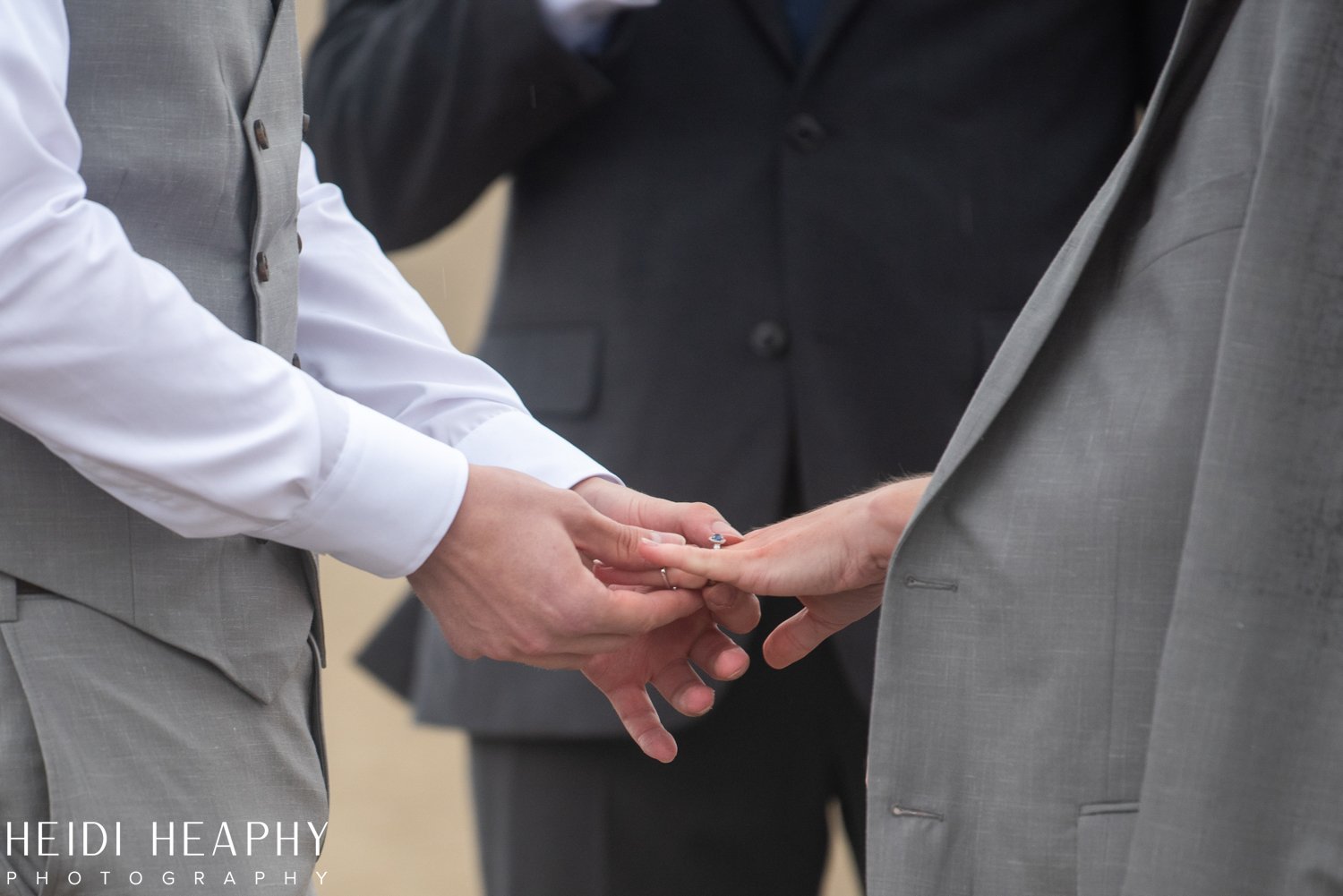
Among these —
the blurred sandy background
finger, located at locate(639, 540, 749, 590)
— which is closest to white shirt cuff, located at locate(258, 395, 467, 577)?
finger, located at locate(639, 540, 749, 590)

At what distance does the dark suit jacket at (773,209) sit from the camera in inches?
66.8

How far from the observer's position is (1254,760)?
826 mm

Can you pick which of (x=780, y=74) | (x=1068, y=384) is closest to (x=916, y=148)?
(x=780, y=74)

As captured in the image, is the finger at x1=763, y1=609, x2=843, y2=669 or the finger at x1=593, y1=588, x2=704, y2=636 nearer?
the finger at x1=593, y1=588, x2=704, y2=636

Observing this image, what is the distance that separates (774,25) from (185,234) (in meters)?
0.91

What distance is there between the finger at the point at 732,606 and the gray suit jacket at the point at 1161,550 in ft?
1.17

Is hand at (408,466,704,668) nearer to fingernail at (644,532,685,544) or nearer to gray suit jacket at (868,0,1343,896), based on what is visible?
fingernail at (644,532,685,544)

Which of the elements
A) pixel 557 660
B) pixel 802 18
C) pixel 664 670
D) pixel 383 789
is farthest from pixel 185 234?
pixel 383 789

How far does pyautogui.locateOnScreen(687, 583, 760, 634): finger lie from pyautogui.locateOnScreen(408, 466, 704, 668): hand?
5.6 inches

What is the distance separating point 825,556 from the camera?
1271 mm

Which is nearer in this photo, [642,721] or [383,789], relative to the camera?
[642,721]

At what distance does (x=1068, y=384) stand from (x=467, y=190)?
1.00 metres

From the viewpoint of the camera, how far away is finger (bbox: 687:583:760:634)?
137cm

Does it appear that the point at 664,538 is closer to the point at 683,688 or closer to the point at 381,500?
the point at 683,688
